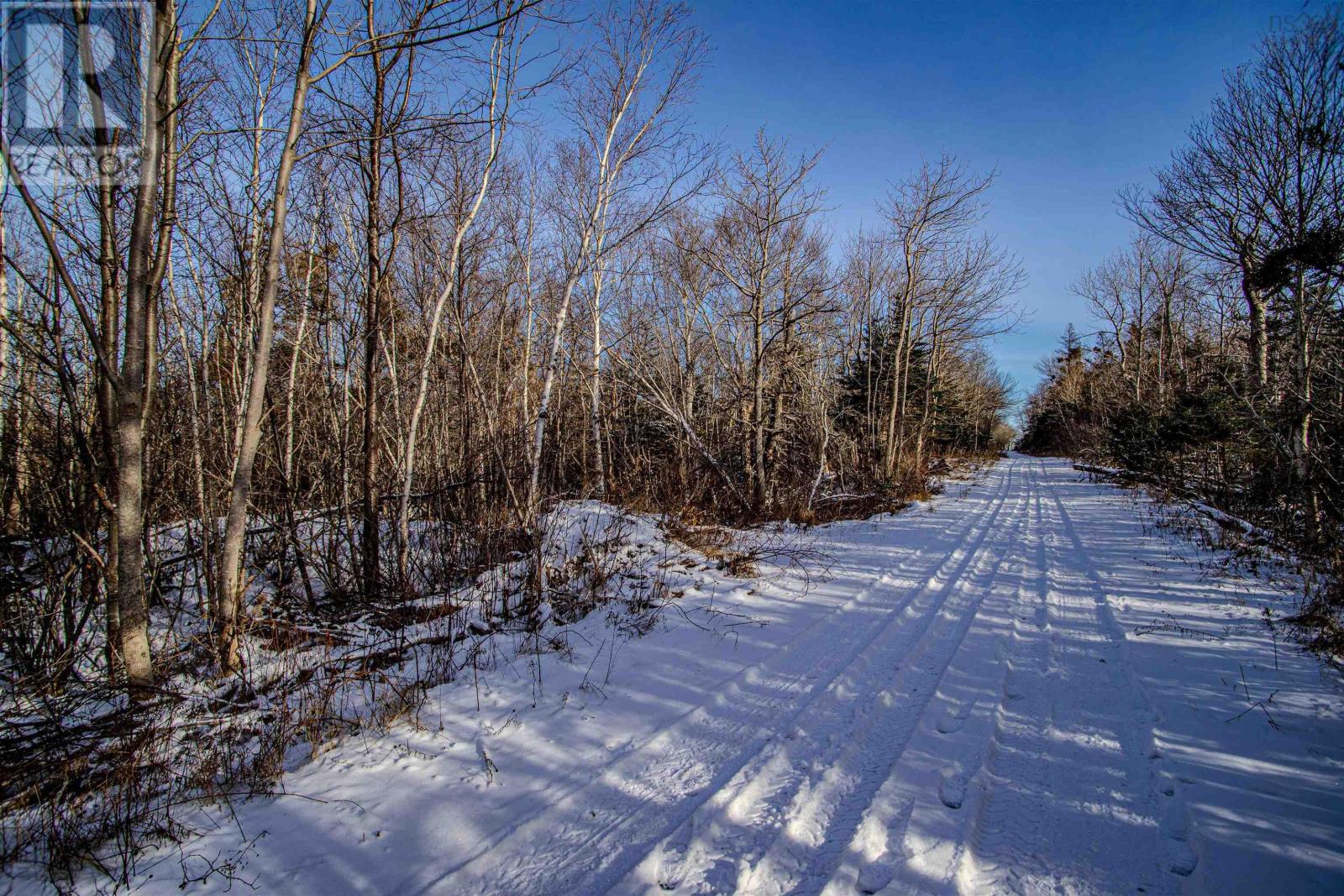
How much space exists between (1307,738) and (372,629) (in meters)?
6.55

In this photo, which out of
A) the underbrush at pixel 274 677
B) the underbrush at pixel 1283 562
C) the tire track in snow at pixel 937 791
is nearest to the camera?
the tire track in snow at pixel 937 791

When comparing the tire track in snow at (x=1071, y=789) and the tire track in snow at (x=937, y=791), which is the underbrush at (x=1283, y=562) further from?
the tire track in snow at (x=937, y=791)

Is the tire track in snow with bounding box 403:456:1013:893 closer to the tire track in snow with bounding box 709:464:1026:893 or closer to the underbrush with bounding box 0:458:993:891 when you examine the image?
the tire track in snow with bounding box 709:464:1026:893

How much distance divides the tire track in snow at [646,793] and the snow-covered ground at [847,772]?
0.01 meters

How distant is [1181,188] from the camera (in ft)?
31.6

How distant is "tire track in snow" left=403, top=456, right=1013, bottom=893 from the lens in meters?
2.16

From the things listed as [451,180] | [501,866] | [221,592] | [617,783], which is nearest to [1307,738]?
[617,783]

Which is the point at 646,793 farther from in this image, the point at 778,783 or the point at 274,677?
the point at 274,677

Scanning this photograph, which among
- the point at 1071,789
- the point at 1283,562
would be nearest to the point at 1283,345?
the point at 1283,562

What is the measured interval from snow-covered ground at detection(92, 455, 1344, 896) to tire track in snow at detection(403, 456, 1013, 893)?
1 centimetres

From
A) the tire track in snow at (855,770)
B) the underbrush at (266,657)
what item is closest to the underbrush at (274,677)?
the underbrush at (266,657)

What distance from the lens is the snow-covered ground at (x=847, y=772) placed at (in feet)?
7.06

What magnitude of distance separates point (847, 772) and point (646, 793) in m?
1.08

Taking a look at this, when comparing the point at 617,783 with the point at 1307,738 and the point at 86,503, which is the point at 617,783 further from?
the point at 86,503
